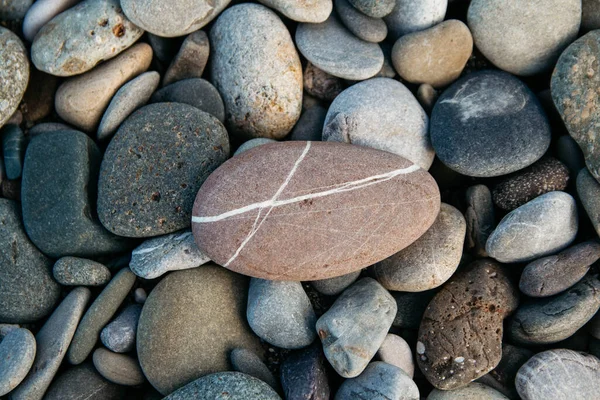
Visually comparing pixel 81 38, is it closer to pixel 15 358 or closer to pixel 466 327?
pixel 15 358

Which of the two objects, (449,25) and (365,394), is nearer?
(365,394)

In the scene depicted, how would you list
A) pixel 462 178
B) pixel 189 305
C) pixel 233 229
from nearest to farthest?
pixel 233 229 → pixel 189 305 → pixel 462 178

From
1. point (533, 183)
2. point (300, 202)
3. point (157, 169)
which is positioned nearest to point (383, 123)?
point (300, 202)

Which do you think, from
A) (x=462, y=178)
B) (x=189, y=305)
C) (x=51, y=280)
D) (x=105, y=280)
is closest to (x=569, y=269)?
(x=462, y=178)

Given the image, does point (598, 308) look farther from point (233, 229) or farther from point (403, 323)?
point (233, 229)

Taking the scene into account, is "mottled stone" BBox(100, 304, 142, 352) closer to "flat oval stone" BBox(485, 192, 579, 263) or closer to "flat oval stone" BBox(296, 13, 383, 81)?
"flat oval stone" BBox(296, 13, 383, 81)

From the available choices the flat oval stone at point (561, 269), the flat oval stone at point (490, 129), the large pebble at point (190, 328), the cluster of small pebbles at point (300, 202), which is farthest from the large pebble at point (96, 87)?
the flat oval stone at point (561, 269)

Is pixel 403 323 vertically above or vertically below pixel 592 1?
below
